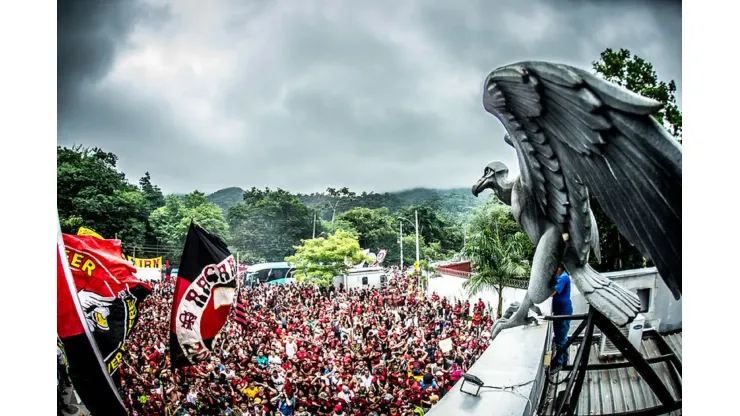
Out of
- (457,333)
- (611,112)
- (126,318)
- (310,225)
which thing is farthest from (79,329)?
(310,225)

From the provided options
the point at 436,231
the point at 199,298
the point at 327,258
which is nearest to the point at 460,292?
the point at 327,258

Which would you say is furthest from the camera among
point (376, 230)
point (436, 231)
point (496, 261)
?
point (436, 231)

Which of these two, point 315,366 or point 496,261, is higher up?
point 496,261

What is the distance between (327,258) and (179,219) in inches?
513

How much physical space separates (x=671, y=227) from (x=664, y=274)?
0.17 metres

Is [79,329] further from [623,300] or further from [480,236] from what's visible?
[480,236]

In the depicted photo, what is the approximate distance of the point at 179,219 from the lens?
26391 millimetres

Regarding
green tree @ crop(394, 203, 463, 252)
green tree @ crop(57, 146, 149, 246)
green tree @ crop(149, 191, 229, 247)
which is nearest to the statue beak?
green tree @ crop(57, 146, 149, 246)

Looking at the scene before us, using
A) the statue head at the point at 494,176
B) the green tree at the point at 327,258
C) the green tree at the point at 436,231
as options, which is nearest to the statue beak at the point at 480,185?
the statue head at the point at 494,176

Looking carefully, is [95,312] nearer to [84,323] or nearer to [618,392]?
[84,323]

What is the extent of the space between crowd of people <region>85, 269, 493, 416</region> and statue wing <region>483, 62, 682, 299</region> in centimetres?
156

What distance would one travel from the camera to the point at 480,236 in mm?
10648

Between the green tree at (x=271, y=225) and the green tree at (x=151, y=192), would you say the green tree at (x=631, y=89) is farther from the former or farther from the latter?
the green tree at (x=151, y=192)

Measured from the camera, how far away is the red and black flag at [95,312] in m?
2.62
